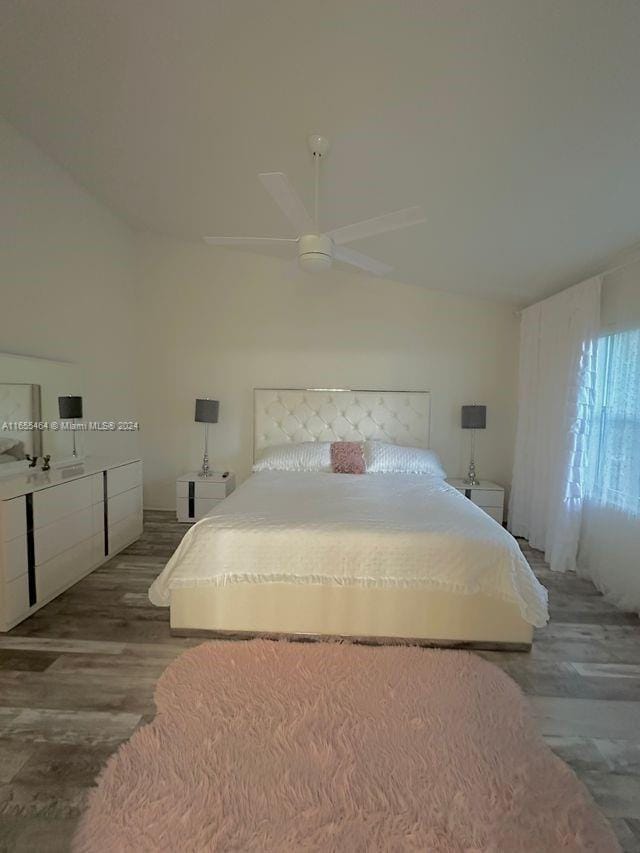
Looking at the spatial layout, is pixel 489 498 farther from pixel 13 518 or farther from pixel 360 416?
pixel 13 518

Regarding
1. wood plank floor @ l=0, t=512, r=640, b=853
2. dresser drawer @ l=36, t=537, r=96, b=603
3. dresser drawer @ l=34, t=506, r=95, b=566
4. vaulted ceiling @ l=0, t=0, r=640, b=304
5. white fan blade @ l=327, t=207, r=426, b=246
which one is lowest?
wood plank floor @ l=0, t=512, r=640, b=853

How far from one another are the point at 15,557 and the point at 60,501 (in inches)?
17.0

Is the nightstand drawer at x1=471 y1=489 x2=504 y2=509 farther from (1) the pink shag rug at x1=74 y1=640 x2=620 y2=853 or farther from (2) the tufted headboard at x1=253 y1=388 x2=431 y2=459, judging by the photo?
(1) the pink shag rug at x1=74 y1=640 x2=620 y2=853

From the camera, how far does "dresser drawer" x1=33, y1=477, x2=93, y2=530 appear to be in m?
2.39

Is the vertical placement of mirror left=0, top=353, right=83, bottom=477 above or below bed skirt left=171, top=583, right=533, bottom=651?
above

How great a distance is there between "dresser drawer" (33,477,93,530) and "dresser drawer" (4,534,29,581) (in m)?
0.12

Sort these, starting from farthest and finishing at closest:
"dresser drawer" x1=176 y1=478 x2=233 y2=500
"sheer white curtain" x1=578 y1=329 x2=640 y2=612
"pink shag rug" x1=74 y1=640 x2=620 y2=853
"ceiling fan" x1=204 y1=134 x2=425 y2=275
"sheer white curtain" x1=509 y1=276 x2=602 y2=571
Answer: "dresser drawer" x1=176 y1=478 x2=233 y2=500 < "sheer white curtain" x1=509 y1=276 x2=602 y2=571 < "sheer white curtain" x1=578 y1=329 x2=640 y2=612 < "ceiling fan" x1=204 y1=134 x2=425 y2=275 < "pink shag rug" x1=74 y1=640 x2=620 y2=853

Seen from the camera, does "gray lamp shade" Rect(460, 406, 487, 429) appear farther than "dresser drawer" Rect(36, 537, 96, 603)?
Yes

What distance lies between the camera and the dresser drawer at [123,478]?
3.15 m

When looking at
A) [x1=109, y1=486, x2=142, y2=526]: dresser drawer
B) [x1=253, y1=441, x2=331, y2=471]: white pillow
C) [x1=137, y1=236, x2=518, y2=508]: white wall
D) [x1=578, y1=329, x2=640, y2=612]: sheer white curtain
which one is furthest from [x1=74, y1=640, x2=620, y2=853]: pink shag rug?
[x1=137, y1=236, x2=518, y2=508]: white wall

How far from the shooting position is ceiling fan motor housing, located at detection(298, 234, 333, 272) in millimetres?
2082

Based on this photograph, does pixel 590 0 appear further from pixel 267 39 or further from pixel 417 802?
pixel 417 802

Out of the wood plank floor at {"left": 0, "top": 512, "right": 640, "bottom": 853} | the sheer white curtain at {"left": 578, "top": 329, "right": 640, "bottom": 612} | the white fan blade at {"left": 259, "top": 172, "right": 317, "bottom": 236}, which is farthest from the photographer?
the sheer white curtain at {"left": 578, "top": 329, "right": 640, "bottom": 612}

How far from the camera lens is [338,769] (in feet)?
4.56
